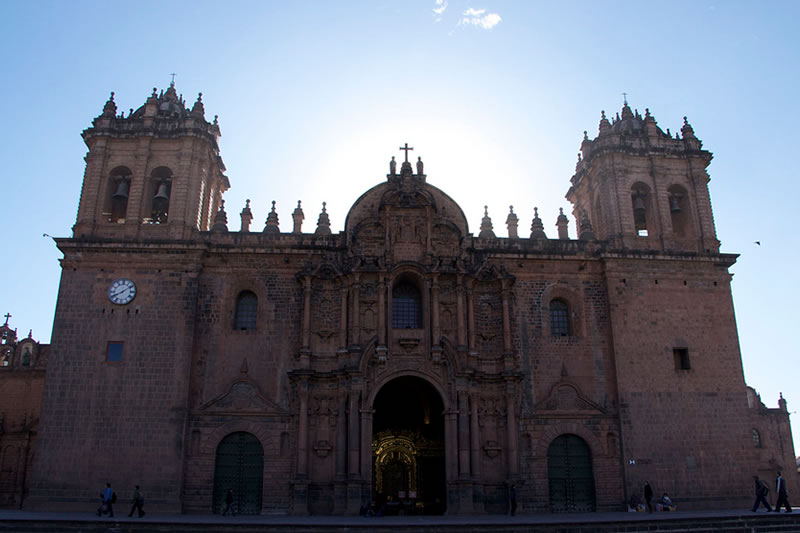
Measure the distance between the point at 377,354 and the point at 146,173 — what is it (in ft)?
37.4

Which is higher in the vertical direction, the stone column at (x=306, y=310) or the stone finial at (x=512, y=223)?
the stone finial at (x=512, y=223)

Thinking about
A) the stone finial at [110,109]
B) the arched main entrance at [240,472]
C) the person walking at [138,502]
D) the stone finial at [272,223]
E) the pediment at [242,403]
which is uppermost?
the stone finial at [110,109]

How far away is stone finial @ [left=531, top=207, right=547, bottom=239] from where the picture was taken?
27078 mm

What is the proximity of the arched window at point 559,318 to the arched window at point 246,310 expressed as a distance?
11064 mm

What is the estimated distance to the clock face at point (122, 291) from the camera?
79.5ft

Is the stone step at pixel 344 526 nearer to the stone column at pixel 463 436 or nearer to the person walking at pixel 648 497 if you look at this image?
the person walking at pixel 648 497

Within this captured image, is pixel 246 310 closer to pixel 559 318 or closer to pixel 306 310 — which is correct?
pixel 306 310

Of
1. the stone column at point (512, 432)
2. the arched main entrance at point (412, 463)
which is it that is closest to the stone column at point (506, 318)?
the stone column at point (512, 432)

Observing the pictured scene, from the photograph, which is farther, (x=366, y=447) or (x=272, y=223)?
(x=272, y=223)

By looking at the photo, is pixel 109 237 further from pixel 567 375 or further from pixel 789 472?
pixel 789 472

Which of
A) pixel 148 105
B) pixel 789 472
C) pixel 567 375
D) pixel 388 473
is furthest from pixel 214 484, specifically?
pixel 789 472

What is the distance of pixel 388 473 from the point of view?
25.5m

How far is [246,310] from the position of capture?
25.3m

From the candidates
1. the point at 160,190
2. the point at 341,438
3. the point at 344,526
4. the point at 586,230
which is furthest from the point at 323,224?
the point at 344,526
